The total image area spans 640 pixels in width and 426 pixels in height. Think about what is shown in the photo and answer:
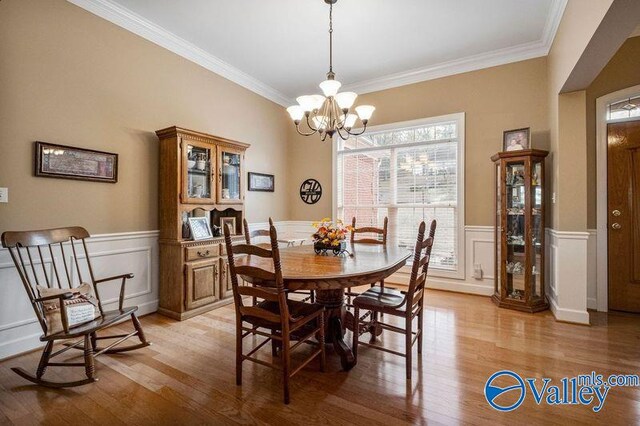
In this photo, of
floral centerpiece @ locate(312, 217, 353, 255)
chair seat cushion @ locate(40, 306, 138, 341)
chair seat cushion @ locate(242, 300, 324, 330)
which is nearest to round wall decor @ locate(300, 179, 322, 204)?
floral centerpiece @ locate(312, 217, 353, 255)

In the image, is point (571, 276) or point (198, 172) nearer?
point (571, 276)

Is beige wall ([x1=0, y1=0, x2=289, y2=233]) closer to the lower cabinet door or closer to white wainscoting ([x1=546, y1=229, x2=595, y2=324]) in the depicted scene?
the lower cabinet door

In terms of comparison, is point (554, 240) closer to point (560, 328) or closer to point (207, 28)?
point (560, 328)

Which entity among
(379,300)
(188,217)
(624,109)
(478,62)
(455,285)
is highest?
(478,62)

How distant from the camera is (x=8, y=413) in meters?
1.72

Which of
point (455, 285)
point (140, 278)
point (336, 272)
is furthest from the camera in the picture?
point (455, 285)

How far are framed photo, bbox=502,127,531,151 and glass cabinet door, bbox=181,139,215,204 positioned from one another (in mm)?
3608

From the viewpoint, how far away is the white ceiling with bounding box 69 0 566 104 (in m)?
2.95

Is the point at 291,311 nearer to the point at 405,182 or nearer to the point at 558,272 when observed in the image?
the point at 558,272

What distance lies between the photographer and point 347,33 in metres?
3.38

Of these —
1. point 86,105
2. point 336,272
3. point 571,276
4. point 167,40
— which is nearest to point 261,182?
point 167,40

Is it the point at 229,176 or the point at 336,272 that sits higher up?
the point at 229,176

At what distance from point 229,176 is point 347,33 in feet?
7.23

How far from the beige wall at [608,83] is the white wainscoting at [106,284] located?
5023mm
